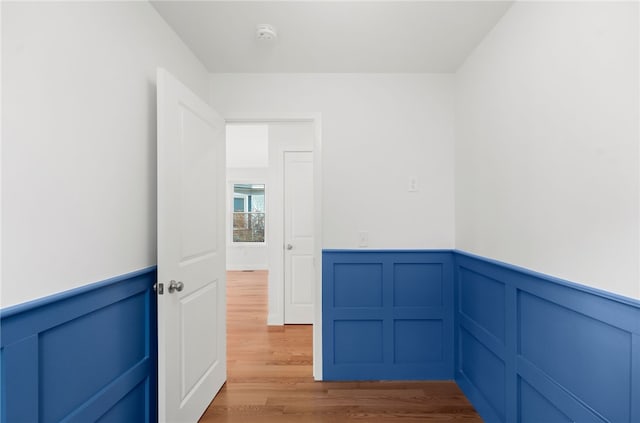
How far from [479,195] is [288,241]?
2.23 m

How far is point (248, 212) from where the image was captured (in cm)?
738

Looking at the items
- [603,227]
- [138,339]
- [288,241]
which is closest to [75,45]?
[138,339]

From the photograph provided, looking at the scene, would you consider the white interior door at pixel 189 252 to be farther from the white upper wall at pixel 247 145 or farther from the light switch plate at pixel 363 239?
the white upper wall at pixel 247 145

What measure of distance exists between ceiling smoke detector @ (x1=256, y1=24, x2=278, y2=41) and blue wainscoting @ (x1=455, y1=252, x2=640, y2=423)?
6.21ft

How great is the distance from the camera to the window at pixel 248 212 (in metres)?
7.29

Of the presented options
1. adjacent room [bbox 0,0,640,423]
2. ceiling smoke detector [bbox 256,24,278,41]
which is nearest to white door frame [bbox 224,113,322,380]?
adjacent room [bbox 0,0,640,423]

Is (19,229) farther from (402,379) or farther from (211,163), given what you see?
(402,379)

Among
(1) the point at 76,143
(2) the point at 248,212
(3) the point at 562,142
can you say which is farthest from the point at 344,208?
(2) the point at 248,212

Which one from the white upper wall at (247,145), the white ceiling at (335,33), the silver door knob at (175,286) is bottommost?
the silver door knob at (175,286)

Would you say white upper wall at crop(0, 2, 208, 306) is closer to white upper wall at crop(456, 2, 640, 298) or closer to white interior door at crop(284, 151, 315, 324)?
white upper wall at crop(456, 2, 640, 298)

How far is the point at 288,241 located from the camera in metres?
3.77

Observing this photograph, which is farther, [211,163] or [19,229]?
[211,163]

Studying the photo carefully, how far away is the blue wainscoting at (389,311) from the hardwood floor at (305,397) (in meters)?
Result: 0.18

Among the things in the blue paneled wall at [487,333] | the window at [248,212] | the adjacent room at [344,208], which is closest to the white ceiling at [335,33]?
the adjacent room at [344,208]
